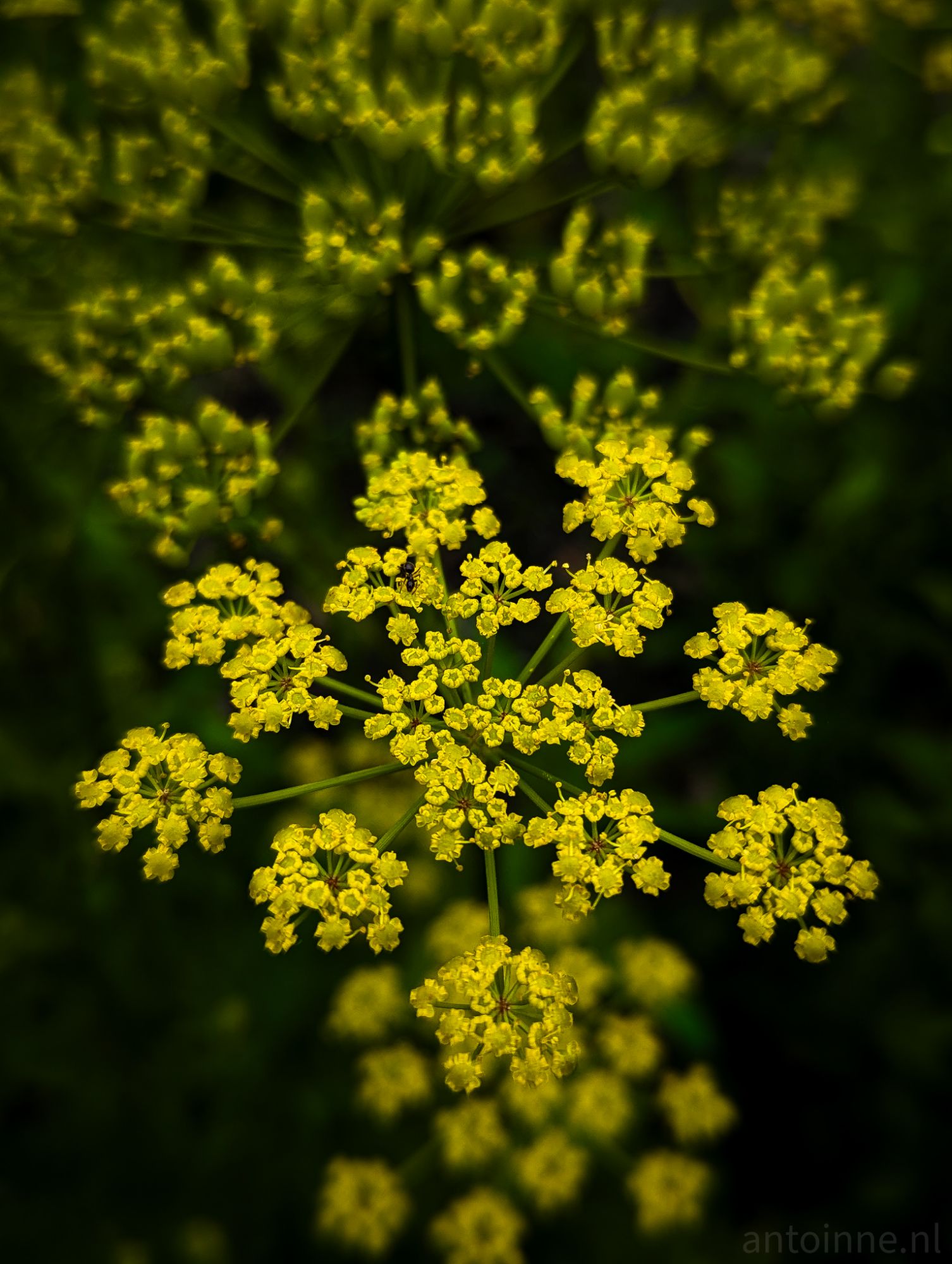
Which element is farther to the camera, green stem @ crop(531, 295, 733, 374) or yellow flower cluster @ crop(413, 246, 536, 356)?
green stem @ crop(531, 295, 733, 374)

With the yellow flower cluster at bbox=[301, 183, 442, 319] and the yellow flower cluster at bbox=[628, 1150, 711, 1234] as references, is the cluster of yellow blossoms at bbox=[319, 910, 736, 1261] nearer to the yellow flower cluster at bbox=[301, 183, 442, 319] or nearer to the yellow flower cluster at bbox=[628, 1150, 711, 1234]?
the yellow flower cluster at bbox=[628, 1150, 711, 1234]

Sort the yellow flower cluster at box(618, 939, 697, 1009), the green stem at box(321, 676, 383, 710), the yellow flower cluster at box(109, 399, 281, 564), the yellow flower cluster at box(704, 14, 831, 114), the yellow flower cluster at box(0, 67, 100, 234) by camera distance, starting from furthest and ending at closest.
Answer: the yellow flower cluster at box(618, 939, 697, 1009)
the yellow flower cluster at box(704, 14, 831, 114)
the yellow flower cluster at box(0, 67, 100, 234)
the yellow flower cluster at box(109, 399, 281, 564)
the green stem at box(321, 676, 383, 710)

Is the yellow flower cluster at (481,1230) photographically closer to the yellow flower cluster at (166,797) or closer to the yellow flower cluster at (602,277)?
the yellow flower cluster at (166,797)

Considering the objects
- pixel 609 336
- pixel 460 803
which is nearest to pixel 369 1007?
pixel 460 803

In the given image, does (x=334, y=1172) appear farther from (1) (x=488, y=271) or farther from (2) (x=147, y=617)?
(1) (x=488, y=271)

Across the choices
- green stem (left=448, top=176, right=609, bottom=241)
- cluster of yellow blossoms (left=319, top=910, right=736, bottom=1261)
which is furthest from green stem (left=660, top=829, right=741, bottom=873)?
green stem (left=448, top=176, right=609, bottom=241)

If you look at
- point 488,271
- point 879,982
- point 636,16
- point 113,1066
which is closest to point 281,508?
point 488,271
